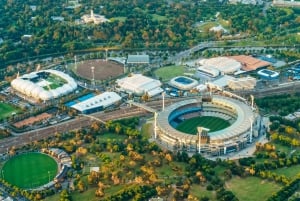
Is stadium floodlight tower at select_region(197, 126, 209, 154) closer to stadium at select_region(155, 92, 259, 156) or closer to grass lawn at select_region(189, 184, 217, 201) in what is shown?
stadium at select_region(155, 92, 259, 156)

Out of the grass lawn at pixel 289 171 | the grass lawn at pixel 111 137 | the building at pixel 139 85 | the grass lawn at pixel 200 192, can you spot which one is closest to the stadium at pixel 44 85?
the building at pixel 139 85

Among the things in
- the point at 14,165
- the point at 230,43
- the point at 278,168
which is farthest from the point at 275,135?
the point at 230,43

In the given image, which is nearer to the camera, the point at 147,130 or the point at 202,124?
the point at 147,130

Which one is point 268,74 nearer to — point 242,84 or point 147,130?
point 242,84

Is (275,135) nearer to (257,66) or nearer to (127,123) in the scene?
(127,123)

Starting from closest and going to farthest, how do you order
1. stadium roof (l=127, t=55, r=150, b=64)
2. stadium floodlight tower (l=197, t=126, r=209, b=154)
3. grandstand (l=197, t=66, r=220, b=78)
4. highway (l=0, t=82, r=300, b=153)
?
stadium floodlight tower (l=197, t=126, r=209, b=154) → highway (l=0, t=82, r=300, b=153) → grandstand (l=197, t=66, r=220, b=78) → stadium roof (l=127, t=55, r=150, b=64)

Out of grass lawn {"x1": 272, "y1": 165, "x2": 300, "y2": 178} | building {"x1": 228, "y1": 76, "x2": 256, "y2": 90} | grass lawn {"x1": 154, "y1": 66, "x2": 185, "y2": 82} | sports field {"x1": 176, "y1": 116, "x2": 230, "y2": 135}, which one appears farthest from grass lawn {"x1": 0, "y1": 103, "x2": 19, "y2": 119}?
grass lawn {"x1": 272, "y1": 165, "x2": 300, "y2": 178}

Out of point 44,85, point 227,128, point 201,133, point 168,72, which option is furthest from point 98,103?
point 227,128
